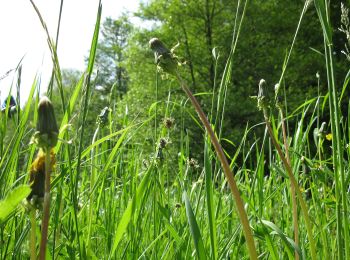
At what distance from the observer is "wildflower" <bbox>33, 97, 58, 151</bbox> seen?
1.29 feet

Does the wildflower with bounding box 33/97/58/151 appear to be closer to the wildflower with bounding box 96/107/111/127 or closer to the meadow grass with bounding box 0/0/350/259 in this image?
the meadow grass with bounding box 0/0/350/259

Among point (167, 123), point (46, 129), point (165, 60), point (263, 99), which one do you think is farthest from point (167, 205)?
point (46, 129)

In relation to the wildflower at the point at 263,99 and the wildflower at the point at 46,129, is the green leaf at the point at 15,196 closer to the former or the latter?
the wildflower at the point at 46,129

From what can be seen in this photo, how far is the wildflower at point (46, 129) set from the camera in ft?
1.29

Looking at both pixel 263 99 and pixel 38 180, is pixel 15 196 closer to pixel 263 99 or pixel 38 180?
pixel 38 180

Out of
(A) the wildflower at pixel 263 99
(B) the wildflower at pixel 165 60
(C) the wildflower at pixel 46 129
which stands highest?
(B) the wildflower at pixel 165 60

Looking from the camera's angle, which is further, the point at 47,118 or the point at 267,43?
the point at 267,43

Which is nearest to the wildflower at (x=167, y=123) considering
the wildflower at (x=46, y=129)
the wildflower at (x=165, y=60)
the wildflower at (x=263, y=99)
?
the wildflower at (x=263, y=99)

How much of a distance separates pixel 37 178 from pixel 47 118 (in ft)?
0.31

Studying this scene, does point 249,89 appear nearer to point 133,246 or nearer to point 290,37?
point 290,37

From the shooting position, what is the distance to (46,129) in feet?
1.31

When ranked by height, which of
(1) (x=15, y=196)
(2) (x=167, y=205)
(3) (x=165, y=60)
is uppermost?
(3) (x=165, y=60)

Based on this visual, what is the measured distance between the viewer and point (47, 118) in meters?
0.40

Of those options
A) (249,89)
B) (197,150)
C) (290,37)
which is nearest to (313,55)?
(290,37)
